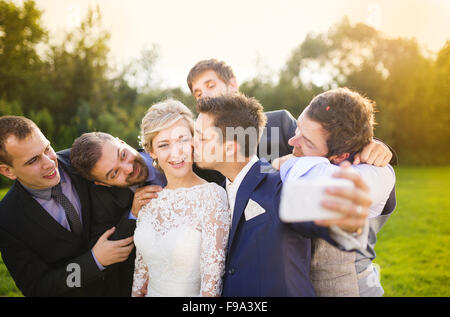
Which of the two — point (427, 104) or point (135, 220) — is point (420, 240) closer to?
point (135, 220)

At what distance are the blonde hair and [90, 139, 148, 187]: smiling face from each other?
0.39 m

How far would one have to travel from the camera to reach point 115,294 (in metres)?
3.52

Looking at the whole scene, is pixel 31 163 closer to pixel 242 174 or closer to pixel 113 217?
pixel 113 217

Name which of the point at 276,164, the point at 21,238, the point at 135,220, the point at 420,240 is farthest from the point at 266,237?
the point at 420,240

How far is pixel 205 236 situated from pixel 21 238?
6.80 ft

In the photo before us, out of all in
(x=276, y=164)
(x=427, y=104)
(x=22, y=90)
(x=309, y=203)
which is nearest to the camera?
(x=309, y=203)

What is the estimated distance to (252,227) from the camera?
2398 mm

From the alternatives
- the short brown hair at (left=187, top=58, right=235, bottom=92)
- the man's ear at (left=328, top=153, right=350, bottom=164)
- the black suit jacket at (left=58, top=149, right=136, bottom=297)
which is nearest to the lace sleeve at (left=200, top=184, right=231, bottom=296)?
the man's ear at (left=328, top=153, right=350, bottom=164)

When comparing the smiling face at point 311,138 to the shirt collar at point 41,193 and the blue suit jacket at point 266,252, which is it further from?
the shirt collar at point 41,193

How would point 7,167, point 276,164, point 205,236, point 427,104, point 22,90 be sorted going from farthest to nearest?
point 427,104 → point 22,90 → point 7,167 → point 276,164 → point 205,236

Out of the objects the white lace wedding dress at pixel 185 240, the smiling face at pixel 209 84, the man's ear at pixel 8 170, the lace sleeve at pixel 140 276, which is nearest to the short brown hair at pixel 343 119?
the white lace wedding dress at pixel 185 240

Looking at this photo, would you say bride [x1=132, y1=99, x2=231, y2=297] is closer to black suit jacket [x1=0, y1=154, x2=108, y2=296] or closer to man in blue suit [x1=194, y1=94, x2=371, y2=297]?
man in blue suit [x1=194, y1=94, x2=371, y2=297]

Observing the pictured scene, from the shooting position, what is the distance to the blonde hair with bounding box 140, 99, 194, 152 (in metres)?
3.04

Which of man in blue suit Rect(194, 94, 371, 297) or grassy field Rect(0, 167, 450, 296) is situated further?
grassy field Rect(0, 167, 450, 296)
